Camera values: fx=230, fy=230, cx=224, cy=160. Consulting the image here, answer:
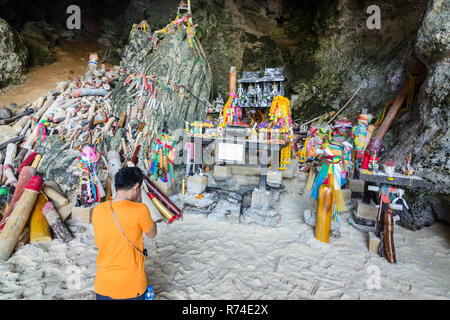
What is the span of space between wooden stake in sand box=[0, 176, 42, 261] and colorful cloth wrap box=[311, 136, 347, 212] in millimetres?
5590

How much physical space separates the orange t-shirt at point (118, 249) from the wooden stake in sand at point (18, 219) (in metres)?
2.99

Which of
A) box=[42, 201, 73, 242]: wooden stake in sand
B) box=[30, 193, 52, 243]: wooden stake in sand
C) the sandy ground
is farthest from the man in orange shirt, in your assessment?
box=[30, 193, 52, 243]: wooden stake in sand

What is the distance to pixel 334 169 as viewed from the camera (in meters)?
4.71

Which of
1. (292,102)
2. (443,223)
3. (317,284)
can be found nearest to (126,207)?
(317,284)

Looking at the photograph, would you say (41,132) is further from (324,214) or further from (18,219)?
(324,214)

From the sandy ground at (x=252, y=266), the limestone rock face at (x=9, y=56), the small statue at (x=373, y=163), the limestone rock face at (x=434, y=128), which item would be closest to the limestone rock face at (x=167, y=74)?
the sandy ground at (x=252, y=266)

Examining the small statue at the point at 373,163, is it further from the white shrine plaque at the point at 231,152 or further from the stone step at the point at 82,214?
Answer: the stone step at the point at 82,214

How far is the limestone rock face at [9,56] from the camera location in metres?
8.72

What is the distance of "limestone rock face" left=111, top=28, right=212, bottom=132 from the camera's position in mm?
7691

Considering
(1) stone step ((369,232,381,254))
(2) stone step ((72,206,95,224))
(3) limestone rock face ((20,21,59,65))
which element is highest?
(3) limestone rock face ((20,21,59,65))

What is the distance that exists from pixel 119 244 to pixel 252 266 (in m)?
2.47

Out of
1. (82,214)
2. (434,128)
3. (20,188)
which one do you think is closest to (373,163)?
(434,128)

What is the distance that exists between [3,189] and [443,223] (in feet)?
32.7

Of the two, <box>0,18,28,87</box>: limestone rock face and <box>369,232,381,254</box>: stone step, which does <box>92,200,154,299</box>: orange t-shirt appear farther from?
<box>0,18,28,87</box>: limestone rock face
